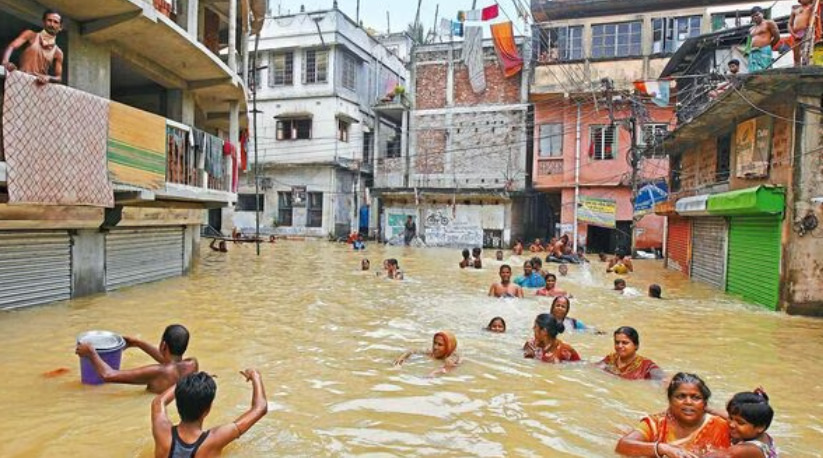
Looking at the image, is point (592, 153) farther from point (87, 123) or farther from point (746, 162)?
point (87, 123)

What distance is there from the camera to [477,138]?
3025 cm

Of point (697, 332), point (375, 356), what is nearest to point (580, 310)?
Result: point (697, 332)

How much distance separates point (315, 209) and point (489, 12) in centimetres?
1407

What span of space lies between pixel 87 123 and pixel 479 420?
7255mm

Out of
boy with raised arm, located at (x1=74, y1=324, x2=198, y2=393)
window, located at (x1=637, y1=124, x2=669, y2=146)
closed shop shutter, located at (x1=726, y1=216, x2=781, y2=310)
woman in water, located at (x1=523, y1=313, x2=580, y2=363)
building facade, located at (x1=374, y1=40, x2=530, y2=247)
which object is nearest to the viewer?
boy with raised arm, located at (x1=74, y1=324, x2=198, y2=393)

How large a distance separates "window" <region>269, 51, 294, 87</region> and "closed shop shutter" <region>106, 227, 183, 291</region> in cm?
2110

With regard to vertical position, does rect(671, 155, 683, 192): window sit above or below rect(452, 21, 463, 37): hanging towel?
below

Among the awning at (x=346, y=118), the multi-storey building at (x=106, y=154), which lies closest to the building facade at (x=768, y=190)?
the multi-storey building at (x=106, y=154)

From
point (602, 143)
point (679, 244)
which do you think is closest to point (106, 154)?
point (679, 244)

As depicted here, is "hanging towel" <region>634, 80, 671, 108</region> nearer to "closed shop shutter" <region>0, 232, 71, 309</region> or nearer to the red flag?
the red flag

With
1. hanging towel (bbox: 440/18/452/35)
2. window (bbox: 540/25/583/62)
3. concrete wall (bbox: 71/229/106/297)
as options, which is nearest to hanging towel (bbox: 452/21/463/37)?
hanging towel (bbox: 440/18/452/35)

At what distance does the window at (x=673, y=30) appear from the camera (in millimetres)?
25812

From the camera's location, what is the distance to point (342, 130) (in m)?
34.4

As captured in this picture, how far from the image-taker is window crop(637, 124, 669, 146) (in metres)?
20.6
